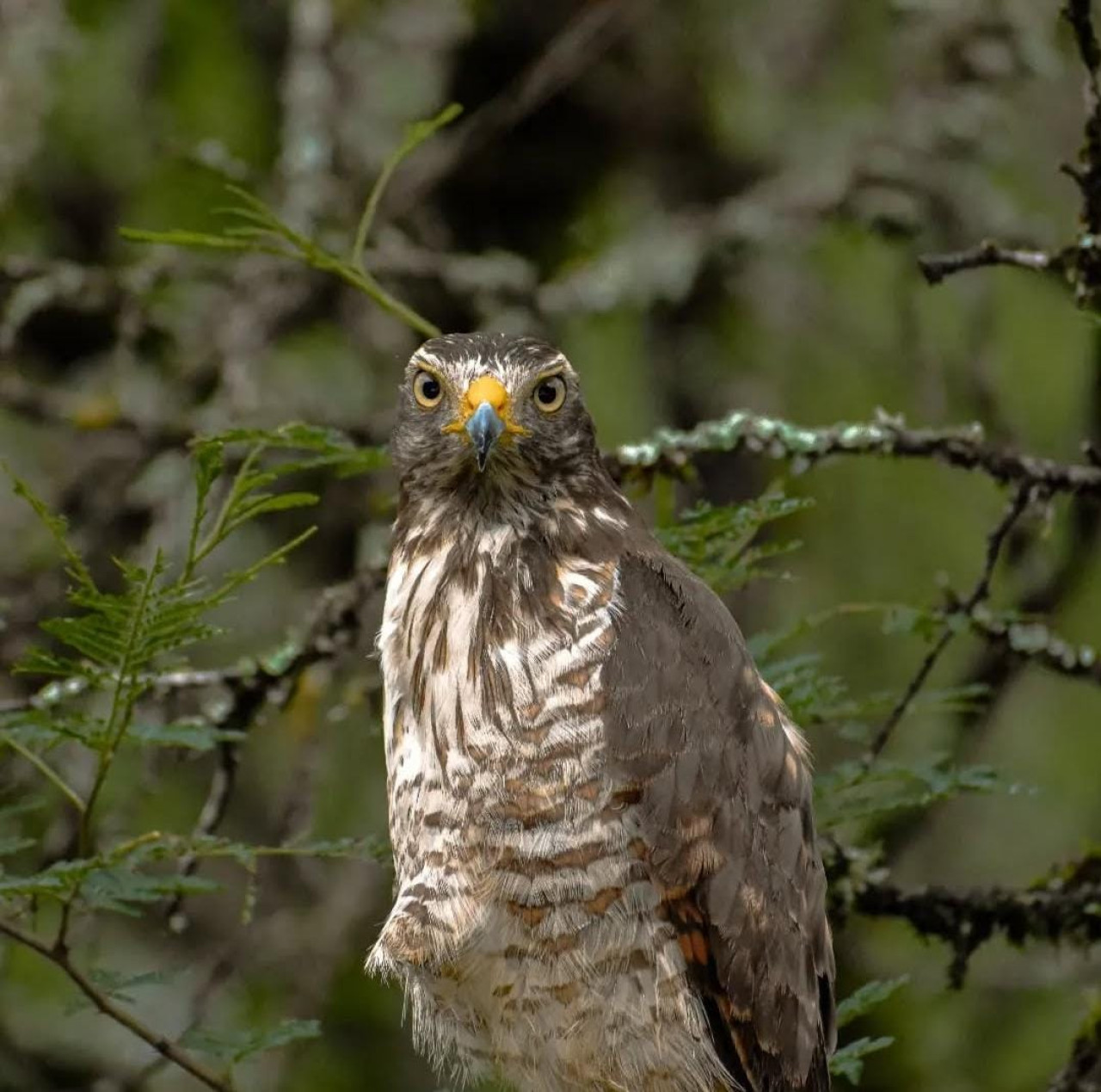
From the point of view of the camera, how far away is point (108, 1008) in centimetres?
263

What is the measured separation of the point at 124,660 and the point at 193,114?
3361 millimetres

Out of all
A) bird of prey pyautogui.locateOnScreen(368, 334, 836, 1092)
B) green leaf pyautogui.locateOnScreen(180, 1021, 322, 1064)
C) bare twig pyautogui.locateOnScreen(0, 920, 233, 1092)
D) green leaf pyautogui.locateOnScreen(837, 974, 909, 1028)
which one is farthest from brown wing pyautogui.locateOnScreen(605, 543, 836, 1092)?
bare twig pyautogui.locateOnScreen(0, 920, 233, 1092)

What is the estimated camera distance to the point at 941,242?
199 inches

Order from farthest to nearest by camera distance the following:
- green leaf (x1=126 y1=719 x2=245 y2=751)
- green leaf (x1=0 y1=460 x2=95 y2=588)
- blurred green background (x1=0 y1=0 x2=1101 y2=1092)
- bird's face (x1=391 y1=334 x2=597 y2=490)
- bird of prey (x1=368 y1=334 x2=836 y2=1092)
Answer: blurred green background (x1=0 y1=0 x2=1101 y2=1092) → bird's face (x1=391 y1=334 x2=597 y2=490) → bird of prey (x1=368 y1=334 x2=836 y2=1092) → green leaf (x1=126 y1=719 x2=245 y2=751) → green leaf (x1=0 y1=460 x2=95 y2=588)

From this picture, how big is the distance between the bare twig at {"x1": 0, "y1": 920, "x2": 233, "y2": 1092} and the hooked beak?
106 centimetres

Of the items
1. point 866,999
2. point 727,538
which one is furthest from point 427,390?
point 866,999

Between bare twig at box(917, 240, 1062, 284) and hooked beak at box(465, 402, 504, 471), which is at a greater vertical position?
bare twig at box(917, 240, 1062, 284)

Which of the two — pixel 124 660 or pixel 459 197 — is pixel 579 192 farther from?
pixel 124 660

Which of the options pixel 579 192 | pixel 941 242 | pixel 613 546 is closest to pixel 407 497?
pixel 613 546

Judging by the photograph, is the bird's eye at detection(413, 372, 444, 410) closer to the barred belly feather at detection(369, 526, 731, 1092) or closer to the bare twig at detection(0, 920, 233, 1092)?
the barred belly feather at detection(369, 526, 731, 1092)

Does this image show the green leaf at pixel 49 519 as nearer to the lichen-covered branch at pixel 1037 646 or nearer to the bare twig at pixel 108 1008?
the bare twig at pixel 108 1008

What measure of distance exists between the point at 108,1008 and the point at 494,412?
1183 mm

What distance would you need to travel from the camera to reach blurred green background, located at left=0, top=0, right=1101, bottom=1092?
4.66 m

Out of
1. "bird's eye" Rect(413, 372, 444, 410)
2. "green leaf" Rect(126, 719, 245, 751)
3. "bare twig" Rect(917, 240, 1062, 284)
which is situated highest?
"bare twig" Rect(917, 240, 1062, 284)
